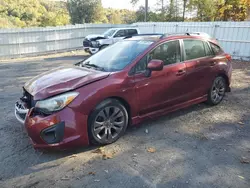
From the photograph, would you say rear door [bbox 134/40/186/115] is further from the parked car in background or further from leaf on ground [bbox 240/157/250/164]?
the parked car in background

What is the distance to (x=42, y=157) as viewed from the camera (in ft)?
10.5

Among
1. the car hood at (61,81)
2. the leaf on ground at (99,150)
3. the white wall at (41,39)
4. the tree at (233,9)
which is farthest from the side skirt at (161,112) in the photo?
the tree at (233,9)

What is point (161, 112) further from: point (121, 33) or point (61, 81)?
point (121, 33)

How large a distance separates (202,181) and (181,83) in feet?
6.70

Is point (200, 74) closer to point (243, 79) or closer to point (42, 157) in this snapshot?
point (42, 157)

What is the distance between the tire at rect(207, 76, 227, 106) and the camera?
4.99 m

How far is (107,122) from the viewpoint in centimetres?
346

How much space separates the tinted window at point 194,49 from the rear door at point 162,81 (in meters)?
0.24

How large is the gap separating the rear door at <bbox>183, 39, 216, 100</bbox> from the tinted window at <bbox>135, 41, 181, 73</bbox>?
23cm

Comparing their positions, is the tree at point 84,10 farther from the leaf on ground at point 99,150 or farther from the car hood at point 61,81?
the leaf on ground at point 99,150

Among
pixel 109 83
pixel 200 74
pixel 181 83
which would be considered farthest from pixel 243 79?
pixel 109 83

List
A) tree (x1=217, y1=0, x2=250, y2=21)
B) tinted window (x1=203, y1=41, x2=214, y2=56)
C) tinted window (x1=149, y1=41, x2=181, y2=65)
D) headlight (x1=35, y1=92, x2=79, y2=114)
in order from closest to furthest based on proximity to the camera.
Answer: headlight (x1=35, y1=92, x2=79, y2=114)
tinted window (x1=149, y1=41, x2=181, y2=65)
tinted window (x1=203, y1=41, x2=214, y2=56)
tree (x1=217, y1=0, x2=250, y2=21)

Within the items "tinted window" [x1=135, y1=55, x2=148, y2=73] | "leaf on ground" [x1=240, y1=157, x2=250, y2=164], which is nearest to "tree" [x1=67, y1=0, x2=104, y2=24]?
"tinted window" [x1=135, y1=55, x2=148, y2=73]

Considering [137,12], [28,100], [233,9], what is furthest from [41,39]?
[137,12]
